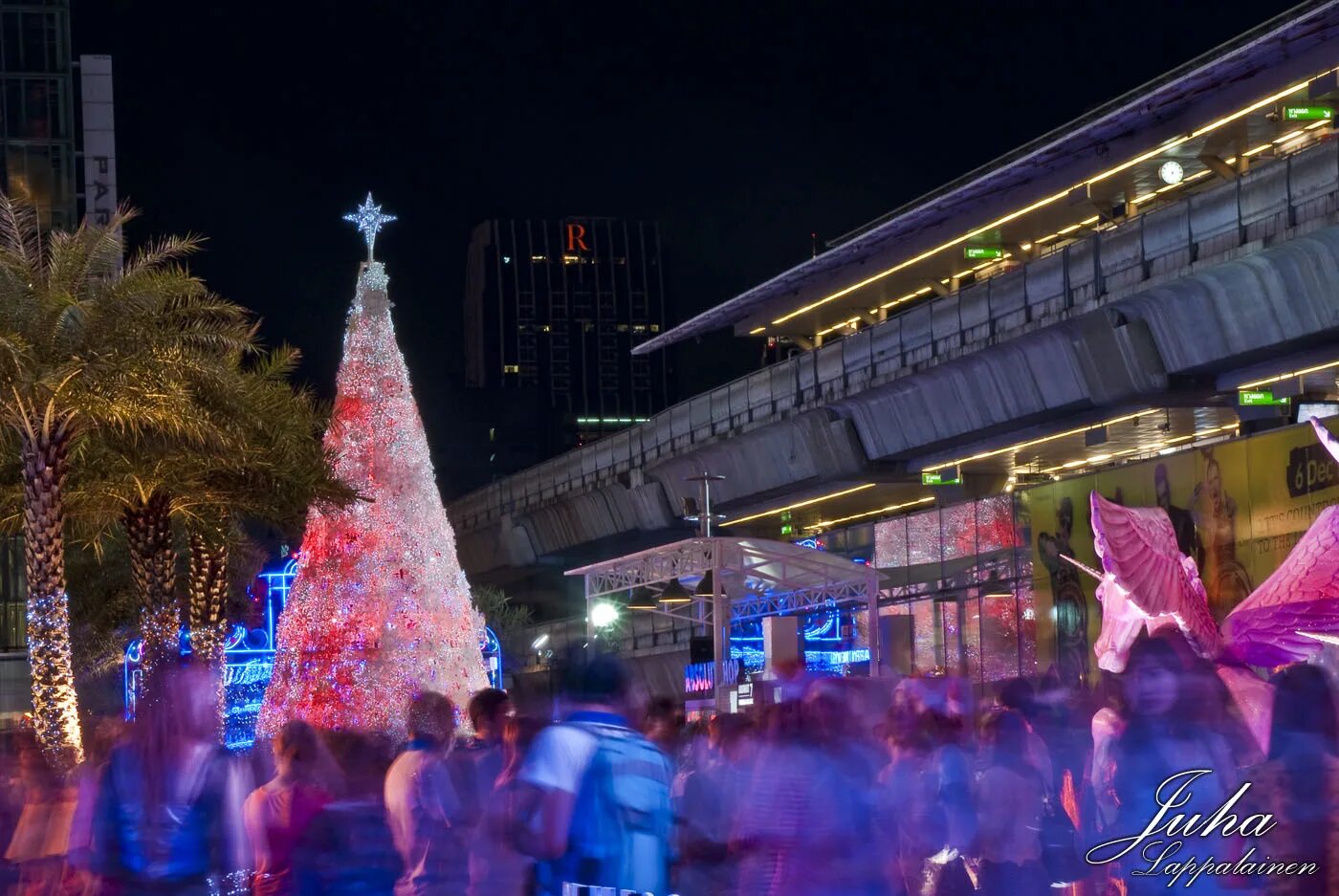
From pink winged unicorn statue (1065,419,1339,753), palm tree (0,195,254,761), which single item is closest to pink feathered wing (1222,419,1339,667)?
pink winged unicorn statue (1065,419,1339,753)

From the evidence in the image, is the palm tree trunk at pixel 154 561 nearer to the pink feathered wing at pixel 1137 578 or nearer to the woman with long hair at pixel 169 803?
the pink feathered wing at pixel 1137 578

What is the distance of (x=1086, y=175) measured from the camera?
31.2 metres

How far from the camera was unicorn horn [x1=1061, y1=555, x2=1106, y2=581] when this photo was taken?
72.7 feet

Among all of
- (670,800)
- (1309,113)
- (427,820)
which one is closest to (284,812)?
(427,820)

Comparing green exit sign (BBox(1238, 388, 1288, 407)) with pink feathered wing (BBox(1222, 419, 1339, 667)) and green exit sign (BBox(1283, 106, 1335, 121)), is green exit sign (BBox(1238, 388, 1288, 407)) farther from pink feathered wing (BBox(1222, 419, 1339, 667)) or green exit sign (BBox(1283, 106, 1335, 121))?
pink feathered wing (BBox(1222, 419, 1339, 667))

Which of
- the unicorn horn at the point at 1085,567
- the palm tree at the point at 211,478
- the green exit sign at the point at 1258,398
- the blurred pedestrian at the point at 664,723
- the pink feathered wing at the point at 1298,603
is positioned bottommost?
the blurred pedestrian at the point at 664,723

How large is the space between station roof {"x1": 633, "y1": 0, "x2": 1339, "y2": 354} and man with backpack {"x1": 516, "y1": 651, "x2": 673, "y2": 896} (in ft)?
63.9

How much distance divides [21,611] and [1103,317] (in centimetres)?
2982

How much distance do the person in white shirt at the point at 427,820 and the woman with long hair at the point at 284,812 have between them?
24.9 inches

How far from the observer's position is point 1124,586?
21.5 meters

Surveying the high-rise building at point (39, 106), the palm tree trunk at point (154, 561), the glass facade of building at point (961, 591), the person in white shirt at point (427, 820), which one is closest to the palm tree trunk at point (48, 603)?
the palm tree trunk at point (154, 561)

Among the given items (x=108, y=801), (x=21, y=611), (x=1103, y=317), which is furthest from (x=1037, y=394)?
(x=21, y=611)

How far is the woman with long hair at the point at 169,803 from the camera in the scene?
8.08m

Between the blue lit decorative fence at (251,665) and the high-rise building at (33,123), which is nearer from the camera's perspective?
the blue lit decorative fence at (251,665)
